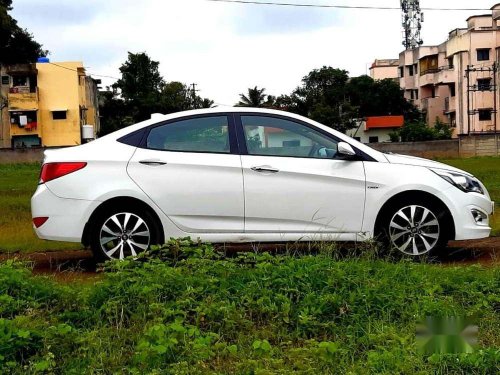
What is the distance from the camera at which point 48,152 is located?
841cm

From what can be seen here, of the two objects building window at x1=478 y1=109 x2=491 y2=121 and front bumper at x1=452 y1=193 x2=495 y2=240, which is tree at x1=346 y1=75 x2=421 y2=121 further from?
front bumper at x1=452 y1=193 x2=495 y2=240

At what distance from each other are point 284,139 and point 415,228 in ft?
5.16

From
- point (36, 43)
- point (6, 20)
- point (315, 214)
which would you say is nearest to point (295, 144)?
point (315, 214)

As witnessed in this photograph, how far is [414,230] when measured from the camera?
8.06m

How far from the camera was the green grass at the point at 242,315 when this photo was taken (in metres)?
4.69

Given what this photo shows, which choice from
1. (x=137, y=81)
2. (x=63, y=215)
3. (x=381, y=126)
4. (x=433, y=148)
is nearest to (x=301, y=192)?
(x=63, y=215)

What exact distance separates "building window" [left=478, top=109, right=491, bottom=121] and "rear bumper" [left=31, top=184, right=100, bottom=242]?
2639 inches

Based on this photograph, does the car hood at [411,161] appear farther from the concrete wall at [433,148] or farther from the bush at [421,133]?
the bush at [421,133]

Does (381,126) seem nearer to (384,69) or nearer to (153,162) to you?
(384,69)

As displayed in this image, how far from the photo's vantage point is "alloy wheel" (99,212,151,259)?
7.91m

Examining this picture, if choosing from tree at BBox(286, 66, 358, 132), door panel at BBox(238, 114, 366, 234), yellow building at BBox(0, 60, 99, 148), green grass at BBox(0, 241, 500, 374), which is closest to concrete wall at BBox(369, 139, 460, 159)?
tree at BBox(286, 66, 358, 132)

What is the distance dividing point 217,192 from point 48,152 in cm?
183

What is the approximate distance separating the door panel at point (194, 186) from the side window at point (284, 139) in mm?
311

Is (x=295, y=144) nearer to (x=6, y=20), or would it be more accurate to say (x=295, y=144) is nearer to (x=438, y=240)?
(x=438, y=240)
